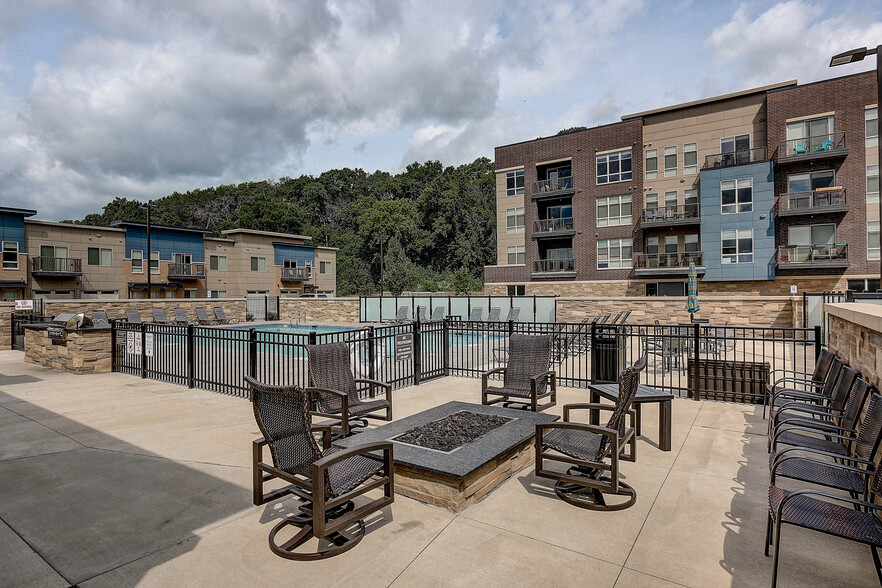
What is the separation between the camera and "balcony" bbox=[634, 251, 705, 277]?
30980mm

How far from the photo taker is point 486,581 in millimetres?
3070

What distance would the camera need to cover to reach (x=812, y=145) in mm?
28062

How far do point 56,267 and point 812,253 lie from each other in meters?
50.0

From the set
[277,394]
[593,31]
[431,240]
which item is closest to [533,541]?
[277,394]

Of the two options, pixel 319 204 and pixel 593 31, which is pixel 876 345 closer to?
pixel 593 31

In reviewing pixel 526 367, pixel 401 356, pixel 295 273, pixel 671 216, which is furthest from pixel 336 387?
pixel 295 273

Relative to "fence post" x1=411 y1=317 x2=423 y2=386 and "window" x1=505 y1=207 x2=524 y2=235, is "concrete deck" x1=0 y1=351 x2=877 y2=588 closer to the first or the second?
"fence post" x1=411 y1=317 x2=423 y2=386

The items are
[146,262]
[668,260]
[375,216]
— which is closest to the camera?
[668,260]

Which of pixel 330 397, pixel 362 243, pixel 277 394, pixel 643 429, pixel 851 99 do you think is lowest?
pixel 643 429

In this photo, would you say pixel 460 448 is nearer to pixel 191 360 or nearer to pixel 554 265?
pixel 191 360

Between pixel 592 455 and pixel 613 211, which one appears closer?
pixel 592 455

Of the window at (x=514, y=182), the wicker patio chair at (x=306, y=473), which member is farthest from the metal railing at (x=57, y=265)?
the wicker patio chair at (x=306, y=473)

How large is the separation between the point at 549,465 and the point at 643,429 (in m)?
2.15

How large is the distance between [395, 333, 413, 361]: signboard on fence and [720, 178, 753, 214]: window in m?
29.6
